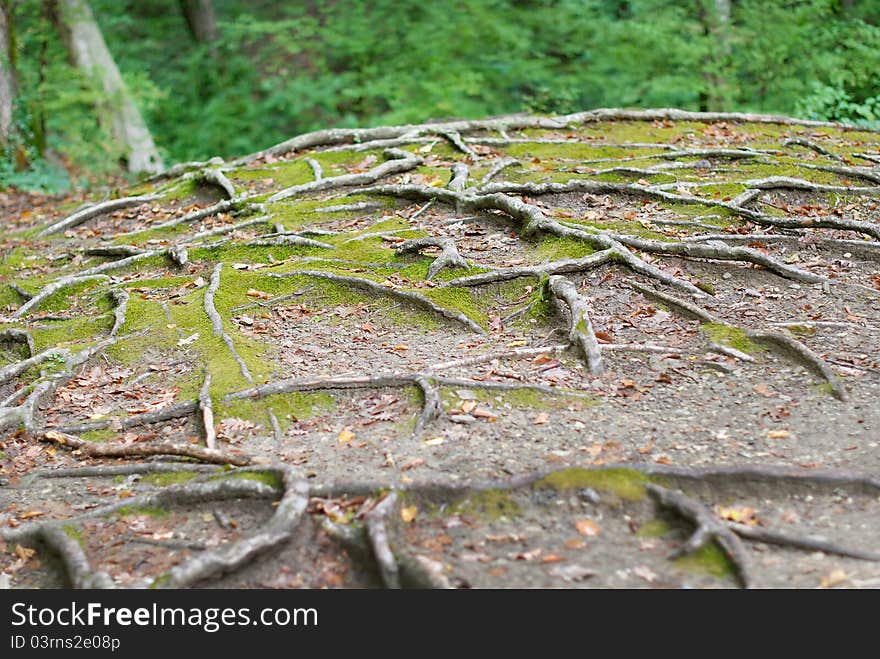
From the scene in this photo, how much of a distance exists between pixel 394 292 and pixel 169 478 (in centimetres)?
248

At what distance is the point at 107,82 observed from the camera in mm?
15023

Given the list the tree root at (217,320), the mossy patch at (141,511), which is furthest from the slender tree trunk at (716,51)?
the mossy patch at (141,511)

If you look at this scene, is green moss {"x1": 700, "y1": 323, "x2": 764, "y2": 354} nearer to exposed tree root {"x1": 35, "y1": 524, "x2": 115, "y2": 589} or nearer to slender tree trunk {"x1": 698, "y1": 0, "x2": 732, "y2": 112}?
exposed tree root {"x1": 35, "y1": 524, "x2": 115, "y2": 589}

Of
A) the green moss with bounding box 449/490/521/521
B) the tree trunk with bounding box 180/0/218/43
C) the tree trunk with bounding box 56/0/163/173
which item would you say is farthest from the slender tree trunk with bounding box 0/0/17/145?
the green moss with bounding box 449/490/521/521

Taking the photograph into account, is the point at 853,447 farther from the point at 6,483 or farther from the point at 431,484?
the point at 6,483

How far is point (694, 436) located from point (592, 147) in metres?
5.90

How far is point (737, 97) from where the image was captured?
47.4 feet

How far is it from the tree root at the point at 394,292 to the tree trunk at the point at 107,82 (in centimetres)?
884

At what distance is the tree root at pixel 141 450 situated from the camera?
4.63m

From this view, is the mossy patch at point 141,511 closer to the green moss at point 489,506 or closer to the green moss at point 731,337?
the green moss at point 489,506

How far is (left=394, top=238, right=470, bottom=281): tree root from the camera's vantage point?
22.3 ft

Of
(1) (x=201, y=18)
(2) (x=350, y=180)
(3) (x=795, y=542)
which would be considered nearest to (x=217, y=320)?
(2) (x=350, y=180)

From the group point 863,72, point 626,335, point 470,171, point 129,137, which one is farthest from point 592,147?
point 129,137
